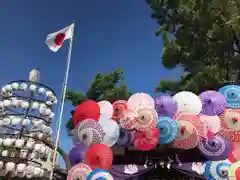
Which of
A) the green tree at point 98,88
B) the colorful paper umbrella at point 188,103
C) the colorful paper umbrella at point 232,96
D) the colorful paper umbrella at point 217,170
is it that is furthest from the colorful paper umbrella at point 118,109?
the green tree at point 98,88

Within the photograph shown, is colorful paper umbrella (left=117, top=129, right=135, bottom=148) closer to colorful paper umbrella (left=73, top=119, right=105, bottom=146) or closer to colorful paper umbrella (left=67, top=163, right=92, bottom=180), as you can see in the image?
colorful paper umbrella (left=73, top=119, right=105, bottom=146)

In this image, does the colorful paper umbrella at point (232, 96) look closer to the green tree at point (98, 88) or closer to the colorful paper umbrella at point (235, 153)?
the colorful paper umbrella at point (235, 153)

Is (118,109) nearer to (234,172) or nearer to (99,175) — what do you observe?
(99,175)

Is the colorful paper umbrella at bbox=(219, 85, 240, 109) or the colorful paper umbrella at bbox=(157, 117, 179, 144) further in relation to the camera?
the colorful paper umbrella at bbox=(219, 85, 240, 109)

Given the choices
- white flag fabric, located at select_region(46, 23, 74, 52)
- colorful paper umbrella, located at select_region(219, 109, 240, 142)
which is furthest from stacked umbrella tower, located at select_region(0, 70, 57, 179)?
colorful paper umbrella, located at select_region(219, 109, 240, 142)

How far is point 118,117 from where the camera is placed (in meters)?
10.3

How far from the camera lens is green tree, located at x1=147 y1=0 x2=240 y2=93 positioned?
15227 mm

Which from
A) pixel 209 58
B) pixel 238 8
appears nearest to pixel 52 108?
→ pixel 209 58

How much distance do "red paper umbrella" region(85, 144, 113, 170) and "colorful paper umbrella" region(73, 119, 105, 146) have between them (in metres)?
0.24

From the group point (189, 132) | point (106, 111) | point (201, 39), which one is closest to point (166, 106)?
Result: point (189, 132)

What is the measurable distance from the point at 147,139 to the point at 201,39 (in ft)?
26.0

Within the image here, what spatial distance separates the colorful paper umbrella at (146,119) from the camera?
9.80m

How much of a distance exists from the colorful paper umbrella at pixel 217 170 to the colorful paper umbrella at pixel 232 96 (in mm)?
1647

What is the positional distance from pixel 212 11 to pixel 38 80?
25.8 feet
